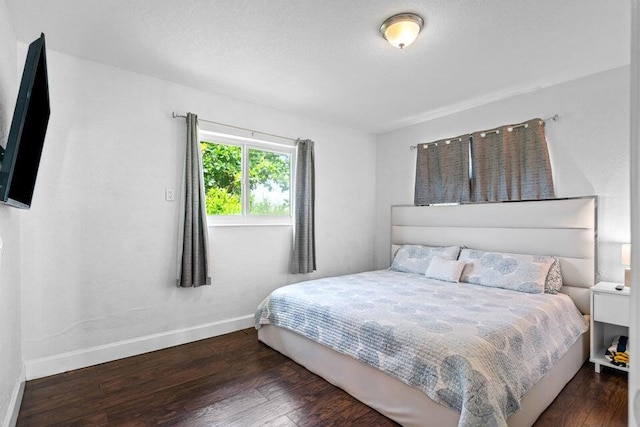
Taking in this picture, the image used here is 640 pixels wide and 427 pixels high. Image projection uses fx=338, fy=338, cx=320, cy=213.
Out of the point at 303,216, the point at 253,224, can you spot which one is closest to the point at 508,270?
the point at 303,216

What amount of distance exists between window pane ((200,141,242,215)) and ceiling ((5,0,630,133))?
591 millimetres

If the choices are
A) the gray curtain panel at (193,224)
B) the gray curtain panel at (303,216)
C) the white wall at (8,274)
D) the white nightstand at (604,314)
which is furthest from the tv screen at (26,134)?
the white nightstand at (604,314)

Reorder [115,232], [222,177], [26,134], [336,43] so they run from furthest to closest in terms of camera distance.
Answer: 1. [222,177]
2. [115,232]
3. [336,43]
4. [26,134]

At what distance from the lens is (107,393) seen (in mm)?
2293

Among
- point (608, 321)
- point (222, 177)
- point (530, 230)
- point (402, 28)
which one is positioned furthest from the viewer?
point (222, 177)

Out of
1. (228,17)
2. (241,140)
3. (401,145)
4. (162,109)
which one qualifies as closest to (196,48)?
(228,17)

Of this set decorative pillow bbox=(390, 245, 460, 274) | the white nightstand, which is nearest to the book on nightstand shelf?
the white nightstand

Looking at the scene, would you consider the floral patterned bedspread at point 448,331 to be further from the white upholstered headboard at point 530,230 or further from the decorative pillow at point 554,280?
the white upholstered headboard at point 530,230

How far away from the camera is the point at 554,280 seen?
2.92m

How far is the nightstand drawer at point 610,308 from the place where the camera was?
2.50 m

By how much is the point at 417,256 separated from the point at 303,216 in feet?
4.53

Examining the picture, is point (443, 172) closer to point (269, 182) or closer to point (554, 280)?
point (554, 280)

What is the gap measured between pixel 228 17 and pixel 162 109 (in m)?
1.28

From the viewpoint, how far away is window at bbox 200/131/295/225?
137 inches
